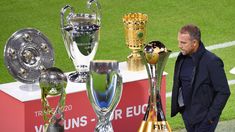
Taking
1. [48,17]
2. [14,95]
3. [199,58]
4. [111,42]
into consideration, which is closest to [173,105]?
[199,58]

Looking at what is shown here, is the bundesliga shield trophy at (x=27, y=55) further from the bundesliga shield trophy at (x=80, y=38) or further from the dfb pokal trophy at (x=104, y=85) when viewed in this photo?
the dfb pokal trophy at (x=104, y=85)

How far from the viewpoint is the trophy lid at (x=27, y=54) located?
23.3 ft

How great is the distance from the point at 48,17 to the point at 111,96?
7.47 m

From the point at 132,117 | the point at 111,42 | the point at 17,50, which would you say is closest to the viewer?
the point at 17,50

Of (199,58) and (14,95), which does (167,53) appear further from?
(14,95)

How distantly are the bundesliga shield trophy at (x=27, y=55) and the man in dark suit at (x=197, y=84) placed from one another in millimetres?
1095

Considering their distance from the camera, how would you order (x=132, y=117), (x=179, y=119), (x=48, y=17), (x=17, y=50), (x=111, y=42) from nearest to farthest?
(x=17, y=50) → (x=132, y=117) → (x=179, y=119) → (x=111, y=42) → (x=48, y=17)

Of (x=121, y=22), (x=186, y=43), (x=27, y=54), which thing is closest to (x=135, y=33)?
(x=186, y=43)

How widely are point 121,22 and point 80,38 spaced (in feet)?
17.2

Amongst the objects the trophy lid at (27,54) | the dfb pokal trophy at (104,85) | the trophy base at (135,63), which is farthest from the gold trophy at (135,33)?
the dfb pokal trophy at (104,85)

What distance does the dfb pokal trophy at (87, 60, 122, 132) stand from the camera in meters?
5.46

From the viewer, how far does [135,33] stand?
7723 mm

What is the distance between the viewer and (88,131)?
7547mm

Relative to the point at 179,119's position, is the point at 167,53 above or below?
above
